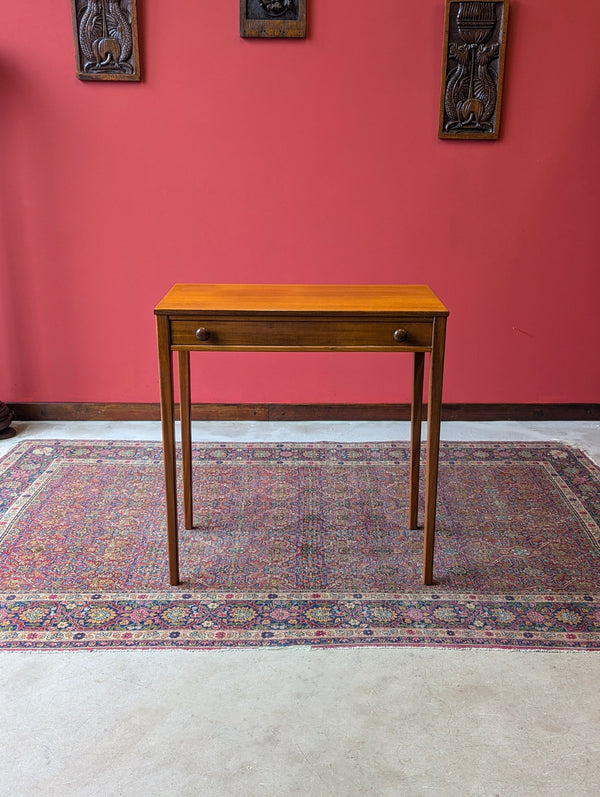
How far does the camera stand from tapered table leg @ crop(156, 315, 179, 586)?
7.04 ft

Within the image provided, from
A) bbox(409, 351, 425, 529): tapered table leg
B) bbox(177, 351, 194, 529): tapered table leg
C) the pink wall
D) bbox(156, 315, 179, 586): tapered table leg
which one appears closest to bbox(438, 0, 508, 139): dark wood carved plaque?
the pink wall

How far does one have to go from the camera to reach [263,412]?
3.76 m

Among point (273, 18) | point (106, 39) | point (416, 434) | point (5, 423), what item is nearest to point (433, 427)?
point (416, 434)

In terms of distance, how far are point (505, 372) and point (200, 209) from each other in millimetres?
1592

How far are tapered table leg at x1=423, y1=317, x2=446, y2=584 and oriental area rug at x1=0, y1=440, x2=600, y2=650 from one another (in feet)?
0.40

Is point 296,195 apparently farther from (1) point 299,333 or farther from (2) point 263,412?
(1) point 299,333

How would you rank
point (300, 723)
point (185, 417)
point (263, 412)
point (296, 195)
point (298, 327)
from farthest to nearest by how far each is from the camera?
1. point (263, 412)
2. point (296, 195)
3. point (185, 417)
4. point (298, 327)
5. point (300, 723)

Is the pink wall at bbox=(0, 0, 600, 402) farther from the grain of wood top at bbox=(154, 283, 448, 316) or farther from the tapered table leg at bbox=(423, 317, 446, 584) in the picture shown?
the tapered table leg at bbox=(423, 317, 446, 584)

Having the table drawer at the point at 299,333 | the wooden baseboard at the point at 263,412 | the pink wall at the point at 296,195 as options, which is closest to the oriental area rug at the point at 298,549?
the wooden baseboard at the point at 263,412

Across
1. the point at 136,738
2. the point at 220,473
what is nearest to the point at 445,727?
the point at 136,738

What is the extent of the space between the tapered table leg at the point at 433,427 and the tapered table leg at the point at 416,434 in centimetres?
28

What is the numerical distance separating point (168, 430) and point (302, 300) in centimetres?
53

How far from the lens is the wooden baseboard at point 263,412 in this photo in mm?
Answer: 3752

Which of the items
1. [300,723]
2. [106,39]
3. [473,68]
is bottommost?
[300,723]
